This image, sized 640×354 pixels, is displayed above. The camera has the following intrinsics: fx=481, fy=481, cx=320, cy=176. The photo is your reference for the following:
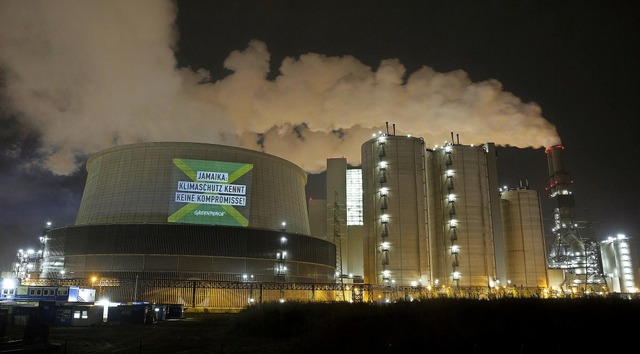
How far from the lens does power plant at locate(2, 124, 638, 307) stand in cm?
6247

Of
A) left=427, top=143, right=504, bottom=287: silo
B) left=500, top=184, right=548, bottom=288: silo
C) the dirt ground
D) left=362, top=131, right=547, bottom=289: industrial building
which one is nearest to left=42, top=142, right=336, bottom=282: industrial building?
left=362, top=131, right=547, bottom=289: industrial building

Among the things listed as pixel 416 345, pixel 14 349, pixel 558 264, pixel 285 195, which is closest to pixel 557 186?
pixel 558 264

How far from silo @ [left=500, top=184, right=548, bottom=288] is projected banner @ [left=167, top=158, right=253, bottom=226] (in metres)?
48.0

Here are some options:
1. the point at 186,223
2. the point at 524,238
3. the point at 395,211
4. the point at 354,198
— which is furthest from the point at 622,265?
the point at 186,223

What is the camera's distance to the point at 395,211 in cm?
7288

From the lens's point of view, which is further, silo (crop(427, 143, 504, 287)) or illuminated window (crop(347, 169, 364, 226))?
illuminated window (crop(347, 169, 364, 226))

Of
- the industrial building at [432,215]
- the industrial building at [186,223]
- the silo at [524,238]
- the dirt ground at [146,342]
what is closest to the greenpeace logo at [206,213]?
the industrial building at [186,223]

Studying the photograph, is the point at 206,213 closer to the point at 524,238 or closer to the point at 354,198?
the point at 354,198

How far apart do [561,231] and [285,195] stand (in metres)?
54.8

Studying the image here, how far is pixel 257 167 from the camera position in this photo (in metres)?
73.9

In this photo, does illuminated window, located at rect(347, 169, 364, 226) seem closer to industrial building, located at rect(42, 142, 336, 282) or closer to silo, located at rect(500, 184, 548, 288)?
industrial building, located at rect(42, 142, 336, 282)

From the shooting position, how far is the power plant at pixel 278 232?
6247 centimetres

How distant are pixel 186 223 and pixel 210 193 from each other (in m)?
5.79

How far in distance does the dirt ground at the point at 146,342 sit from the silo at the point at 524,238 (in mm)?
64398
